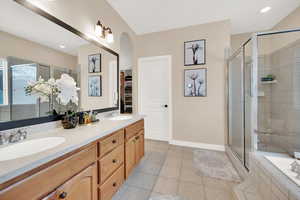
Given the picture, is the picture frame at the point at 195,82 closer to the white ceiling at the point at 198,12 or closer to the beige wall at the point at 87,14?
the white ceiling at the point at 198,12

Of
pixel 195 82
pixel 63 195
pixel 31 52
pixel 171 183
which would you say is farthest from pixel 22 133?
pixel 195 82

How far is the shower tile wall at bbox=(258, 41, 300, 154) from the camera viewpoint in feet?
6.68

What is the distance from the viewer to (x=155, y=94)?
312cm

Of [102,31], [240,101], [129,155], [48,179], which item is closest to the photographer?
[48,179]

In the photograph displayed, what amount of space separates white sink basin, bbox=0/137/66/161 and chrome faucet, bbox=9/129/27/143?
0.06 metres

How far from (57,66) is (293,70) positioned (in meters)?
3.69

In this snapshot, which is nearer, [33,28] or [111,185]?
[33,28]

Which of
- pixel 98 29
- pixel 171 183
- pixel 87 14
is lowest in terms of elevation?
pixel 171 183

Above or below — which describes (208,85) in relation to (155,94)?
above

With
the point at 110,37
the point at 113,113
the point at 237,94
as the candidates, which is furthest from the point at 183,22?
the point at 113,113

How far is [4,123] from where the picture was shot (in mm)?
874

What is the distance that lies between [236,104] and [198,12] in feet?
6.35

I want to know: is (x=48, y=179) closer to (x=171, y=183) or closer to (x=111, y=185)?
(x=111, y=185)

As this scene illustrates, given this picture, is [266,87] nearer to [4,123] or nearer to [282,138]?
[282,138]
